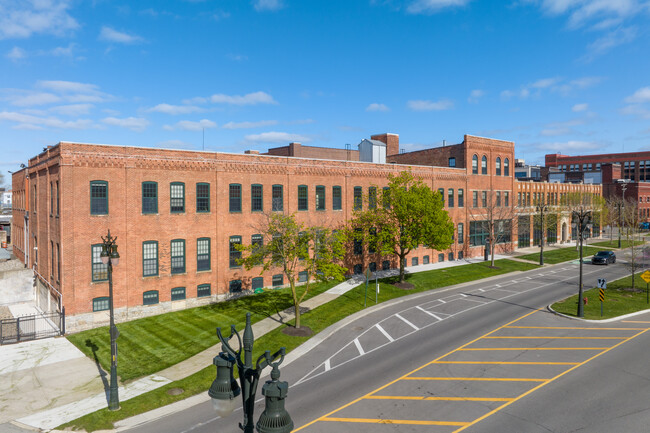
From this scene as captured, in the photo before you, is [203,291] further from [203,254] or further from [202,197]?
[202,197]

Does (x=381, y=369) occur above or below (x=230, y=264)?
below

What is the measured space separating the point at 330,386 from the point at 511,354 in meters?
10.6

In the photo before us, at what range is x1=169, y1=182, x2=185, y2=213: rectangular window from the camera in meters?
32.7

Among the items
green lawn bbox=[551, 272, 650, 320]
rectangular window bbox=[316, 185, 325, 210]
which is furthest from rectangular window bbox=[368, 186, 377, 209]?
green lawn bbox=[551, 272, 650, 320]

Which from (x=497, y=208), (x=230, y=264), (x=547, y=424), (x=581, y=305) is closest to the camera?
(x=547, y=424)

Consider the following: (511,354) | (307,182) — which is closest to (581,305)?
(511,354)

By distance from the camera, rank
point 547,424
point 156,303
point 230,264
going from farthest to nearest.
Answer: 1. point 230,264
2. point 156,303
3. point 547,424

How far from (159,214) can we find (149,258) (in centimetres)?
346

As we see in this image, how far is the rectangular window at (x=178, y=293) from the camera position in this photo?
108ft

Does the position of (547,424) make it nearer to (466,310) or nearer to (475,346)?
(475,346)

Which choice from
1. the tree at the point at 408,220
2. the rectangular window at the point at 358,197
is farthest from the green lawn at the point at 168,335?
the rectangular window at the point at 358,197

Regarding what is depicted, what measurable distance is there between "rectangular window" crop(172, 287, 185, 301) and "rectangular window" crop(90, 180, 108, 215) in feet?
26.0

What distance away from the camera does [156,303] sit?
32.1 metres

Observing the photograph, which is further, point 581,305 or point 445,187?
point 445,187
